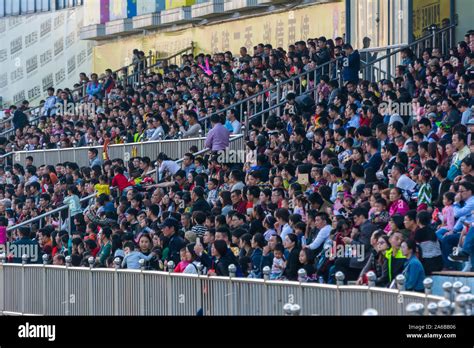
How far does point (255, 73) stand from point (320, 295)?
645 inches

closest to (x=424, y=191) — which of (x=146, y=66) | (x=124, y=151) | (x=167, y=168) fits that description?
(x=167, y=168)

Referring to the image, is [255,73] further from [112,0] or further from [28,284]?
[112,0]

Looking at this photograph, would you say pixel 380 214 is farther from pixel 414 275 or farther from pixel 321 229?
pixel 414 275

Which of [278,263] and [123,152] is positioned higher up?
[123,152]

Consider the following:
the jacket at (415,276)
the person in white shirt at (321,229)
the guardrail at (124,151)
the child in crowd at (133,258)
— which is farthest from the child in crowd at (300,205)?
the guardrail at (124,151)

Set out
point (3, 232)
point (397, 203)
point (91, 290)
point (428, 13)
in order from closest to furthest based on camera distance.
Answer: point (397, 203), point (91, 290), point (3, 232), point (428, 13)

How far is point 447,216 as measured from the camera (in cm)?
1802

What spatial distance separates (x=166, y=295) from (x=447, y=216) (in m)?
3.68

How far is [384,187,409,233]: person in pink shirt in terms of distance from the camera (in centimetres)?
1858
